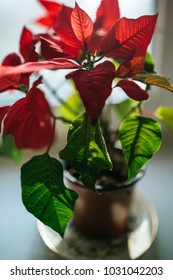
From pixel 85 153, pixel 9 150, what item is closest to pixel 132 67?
pixel 85 153

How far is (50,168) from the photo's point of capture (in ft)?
2.13

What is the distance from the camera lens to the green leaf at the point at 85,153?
592 mm

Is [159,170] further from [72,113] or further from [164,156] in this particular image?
[72,113]

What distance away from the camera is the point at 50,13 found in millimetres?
760

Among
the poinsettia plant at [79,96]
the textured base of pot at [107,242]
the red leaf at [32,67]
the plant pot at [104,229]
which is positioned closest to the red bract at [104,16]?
the poinsettia plant at [79,96]

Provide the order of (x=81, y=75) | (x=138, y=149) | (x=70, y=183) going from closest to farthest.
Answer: (x=81, y=75)
(x=138, y=149)
(x=70, y=183)

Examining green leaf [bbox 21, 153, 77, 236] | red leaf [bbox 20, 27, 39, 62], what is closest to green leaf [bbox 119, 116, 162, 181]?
green leaf [bbox 21, 153, 77, 236]

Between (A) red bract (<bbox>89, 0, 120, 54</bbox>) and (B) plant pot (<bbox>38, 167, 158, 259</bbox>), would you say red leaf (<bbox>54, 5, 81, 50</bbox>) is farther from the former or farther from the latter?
(B) plant pot (<bbox>38, 167, 158, 259</bbox>)

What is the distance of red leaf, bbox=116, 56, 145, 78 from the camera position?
0.60 m

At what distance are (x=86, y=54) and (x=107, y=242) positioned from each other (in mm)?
481

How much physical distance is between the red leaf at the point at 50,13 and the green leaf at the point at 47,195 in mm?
303

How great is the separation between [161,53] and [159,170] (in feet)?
1.13

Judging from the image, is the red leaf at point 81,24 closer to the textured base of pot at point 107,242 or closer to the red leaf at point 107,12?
the red leaf at point 107,12
